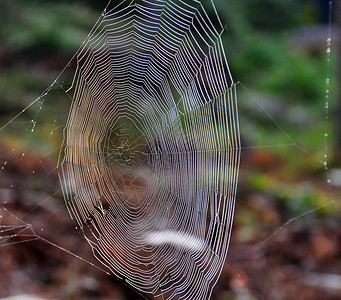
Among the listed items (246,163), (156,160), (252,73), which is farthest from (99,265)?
(252,73)

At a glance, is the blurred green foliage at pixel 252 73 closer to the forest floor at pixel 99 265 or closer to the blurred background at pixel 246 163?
the blurred background at pixel 246 163

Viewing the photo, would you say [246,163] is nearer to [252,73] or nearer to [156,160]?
[156,160]

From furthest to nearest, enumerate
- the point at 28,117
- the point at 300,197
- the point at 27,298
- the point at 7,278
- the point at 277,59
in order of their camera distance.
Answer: the point at 277,59
the point at 28,117
the point at 300,197
the point at 7,278
the point at 27,298

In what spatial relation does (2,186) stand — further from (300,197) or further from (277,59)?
(277,59)

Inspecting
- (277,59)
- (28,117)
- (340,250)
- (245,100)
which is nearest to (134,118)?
(340,250)

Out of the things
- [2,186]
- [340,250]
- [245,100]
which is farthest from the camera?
[245,100]

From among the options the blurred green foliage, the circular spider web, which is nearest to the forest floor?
the circular spider web

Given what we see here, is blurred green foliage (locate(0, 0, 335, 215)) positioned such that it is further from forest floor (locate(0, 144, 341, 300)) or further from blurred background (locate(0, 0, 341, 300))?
forest floor (locate(0, 144, 341, 300))

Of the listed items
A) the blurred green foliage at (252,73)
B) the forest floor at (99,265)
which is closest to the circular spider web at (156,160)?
the forest floor at (99,265)
